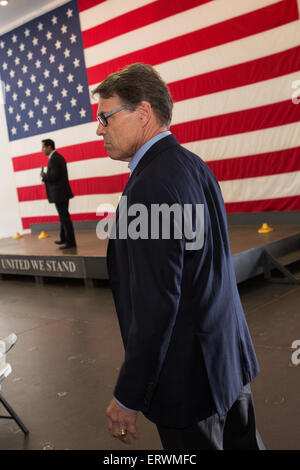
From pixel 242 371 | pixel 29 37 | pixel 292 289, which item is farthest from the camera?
pixel 29 37

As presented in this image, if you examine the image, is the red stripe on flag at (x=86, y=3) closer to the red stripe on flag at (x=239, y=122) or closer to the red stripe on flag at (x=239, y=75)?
the red stripe on flag at (x=239, y=75)

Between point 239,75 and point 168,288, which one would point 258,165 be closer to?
point 239,75

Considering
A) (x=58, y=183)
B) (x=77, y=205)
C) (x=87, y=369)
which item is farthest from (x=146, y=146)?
(x=77, y=205)

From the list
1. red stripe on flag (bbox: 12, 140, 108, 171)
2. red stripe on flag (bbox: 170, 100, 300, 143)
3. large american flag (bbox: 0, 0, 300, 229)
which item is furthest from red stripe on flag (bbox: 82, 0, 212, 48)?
red stripe on flag (bbox: 12, 140, 108, 171)

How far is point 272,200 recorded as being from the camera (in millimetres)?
5789

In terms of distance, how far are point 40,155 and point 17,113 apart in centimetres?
100

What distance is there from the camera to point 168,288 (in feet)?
3.27

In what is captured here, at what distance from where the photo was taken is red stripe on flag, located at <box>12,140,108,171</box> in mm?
7676

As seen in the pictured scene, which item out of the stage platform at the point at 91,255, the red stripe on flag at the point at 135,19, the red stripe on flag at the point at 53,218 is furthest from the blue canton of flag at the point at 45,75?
the stage platform at the point at 91,255

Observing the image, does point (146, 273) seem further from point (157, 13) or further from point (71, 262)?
point (157, 13)

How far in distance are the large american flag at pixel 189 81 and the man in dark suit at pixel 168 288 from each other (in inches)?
185

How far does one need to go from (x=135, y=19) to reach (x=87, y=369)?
17.9 ft

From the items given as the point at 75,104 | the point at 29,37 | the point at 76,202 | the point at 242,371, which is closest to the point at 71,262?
the point at 76,202

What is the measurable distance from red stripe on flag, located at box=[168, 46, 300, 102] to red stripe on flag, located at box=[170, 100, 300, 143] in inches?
13.3
